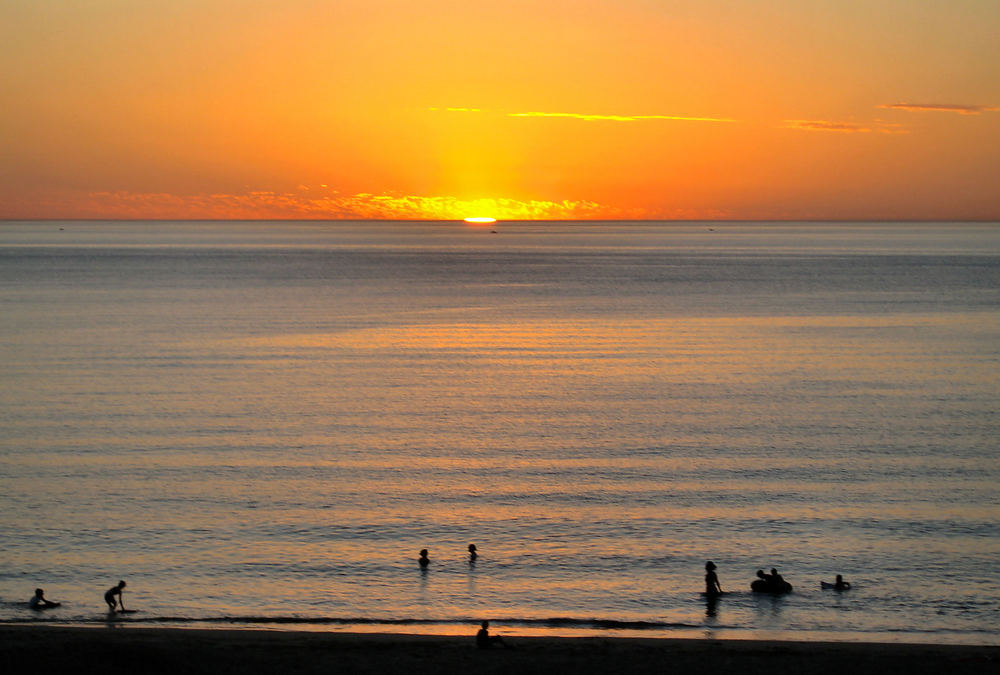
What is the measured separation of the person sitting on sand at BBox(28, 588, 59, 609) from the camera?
77.7ft

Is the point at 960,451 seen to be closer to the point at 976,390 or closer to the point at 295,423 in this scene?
the point at 976,390

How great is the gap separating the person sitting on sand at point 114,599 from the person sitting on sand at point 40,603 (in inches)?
49.3

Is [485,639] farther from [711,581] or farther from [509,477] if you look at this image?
[509,477]

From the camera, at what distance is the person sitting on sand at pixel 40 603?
23.7 m

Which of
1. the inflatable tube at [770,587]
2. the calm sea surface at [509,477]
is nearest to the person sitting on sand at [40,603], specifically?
the calm sea surface at [509,477]

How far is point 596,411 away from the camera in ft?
153

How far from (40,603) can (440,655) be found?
10.3 metres

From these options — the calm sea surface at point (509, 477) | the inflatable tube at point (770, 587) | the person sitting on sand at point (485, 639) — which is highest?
the calm sea surface at point (509, 477)

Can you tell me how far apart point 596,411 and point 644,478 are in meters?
11.9

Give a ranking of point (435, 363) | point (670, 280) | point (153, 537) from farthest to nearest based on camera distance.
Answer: point (670, 280)
point (435, 363)
point (153, 537)

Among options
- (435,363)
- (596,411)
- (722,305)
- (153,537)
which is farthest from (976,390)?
(722,305)

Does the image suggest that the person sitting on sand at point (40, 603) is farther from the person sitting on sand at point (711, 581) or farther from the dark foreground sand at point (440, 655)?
the person sitting on sand at point (711, 581)

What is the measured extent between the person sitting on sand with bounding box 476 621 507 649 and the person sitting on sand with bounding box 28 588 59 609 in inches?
418

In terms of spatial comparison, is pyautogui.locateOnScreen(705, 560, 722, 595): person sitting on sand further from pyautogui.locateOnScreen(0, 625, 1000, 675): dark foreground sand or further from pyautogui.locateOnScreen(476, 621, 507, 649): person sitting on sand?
pyautogui.locateOnScreen(476, 621, 507, 649): person sitting on sand
